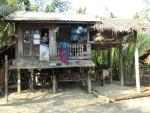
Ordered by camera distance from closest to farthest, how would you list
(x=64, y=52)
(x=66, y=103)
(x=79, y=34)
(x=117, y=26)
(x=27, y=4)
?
1. (x=66, y=103)
2. (x=117, y=26)
3. (x=64, y=52)
4. (x=79, y=34)
5. (x=27, y=4)

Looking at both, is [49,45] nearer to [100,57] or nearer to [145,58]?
[100,57]

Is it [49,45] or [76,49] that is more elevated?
[49,45]

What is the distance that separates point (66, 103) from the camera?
13680mm

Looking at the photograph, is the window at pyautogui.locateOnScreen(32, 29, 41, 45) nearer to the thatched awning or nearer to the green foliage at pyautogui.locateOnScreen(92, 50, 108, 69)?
the thatched awning

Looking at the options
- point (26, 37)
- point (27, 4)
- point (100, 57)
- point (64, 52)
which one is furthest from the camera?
point (27, 4)

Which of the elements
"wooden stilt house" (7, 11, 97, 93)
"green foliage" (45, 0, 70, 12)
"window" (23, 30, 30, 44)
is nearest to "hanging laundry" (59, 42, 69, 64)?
"wooden stilt house" (7, 11, 97, 93)

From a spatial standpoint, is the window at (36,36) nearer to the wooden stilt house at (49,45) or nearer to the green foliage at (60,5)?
the wooden stilt house at (49,45)

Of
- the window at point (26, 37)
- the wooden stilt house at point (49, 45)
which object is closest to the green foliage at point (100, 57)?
the wooden stilt house at point (49, 45)

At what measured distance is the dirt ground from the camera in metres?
12.2

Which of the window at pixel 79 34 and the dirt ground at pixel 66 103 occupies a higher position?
the window at pixel 79 34

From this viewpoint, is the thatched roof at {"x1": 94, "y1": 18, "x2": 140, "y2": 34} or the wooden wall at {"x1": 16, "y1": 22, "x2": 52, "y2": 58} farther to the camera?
the wooden wall at {"x1": 16, "y1": 22, "x2": 52, "y2": 58}

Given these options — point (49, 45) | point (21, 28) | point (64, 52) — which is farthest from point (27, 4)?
point (64, 52)

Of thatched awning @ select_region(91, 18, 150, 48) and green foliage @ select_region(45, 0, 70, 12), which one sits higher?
green foliage @ select_region(45, 0, 70, 12)

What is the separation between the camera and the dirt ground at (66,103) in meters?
12.2
